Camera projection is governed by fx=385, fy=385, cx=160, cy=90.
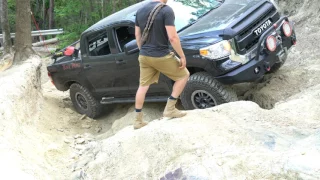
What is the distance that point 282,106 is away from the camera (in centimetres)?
473

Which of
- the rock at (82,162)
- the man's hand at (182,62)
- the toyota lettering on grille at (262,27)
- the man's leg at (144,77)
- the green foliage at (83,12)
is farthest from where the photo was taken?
the green foliage at (83,12)

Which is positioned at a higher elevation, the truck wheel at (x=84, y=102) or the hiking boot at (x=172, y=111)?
the hiking boot at (x=172, y=111)

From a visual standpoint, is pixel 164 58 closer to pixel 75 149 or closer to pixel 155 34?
pixel 155 34

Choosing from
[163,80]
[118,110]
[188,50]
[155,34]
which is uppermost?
[155,34]

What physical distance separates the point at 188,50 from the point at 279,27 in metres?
1.35

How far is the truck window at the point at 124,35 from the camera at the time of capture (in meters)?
6.24

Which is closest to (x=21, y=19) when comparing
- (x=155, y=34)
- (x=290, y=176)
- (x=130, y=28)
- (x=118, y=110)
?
(x=118, y=110)

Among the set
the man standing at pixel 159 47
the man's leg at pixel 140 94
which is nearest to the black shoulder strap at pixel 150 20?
the man standing at pixel 159 47

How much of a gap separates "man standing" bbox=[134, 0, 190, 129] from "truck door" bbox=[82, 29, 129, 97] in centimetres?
195

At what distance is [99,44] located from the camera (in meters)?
6.76

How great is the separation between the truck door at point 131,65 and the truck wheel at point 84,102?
135 centimetres

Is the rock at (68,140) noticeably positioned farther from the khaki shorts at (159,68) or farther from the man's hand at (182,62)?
the man's hand at (182,62)

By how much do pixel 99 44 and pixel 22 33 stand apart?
124 inches

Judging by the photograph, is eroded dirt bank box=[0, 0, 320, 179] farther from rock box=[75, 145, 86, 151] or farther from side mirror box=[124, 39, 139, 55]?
side mirror box=[124, 39, 139, 55]
